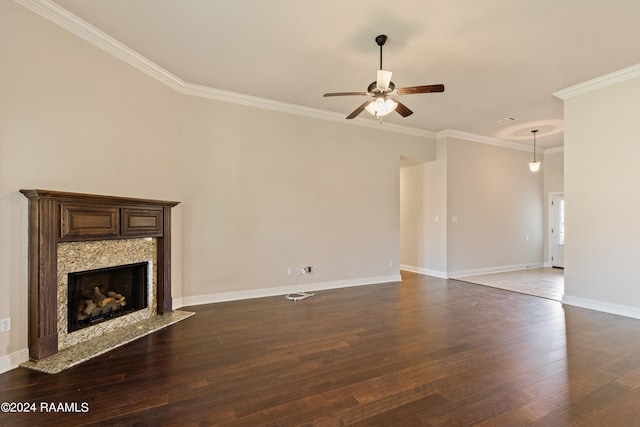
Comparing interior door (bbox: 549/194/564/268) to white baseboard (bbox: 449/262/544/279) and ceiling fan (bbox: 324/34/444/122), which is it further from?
ceiling fan (bbox: 324/34/444/122)

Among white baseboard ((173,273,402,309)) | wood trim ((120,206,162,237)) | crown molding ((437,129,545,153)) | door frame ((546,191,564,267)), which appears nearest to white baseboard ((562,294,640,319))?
white baseboard ((173,273,402,309))

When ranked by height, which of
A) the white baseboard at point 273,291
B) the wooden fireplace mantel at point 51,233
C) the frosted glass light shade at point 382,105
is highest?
the frosted glass light shade at point 382,105

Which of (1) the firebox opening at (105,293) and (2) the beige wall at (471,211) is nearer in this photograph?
(1) the firebox opening at (105,293)

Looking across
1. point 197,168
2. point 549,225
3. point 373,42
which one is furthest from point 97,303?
point 549,225

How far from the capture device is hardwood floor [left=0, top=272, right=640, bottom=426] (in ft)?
6.37

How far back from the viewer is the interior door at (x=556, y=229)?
8039 millimetres

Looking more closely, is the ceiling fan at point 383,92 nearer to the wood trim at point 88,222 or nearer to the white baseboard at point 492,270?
the wood trim at point 88,222

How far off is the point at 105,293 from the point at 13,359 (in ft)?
3.14

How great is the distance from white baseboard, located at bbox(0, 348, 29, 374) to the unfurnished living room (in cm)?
1

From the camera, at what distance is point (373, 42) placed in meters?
3.26

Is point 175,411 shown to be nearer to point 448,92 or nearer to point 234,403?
point 234,403

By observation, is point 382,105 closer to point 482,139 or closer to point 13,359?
point 13,359

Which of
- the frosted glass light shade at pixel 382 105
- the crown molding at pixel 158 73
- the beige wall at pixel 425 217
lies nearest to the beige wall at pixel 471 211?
the beige wall at pixel 425 217

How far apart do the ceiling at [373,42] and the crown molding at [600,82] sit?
12 centimetres
